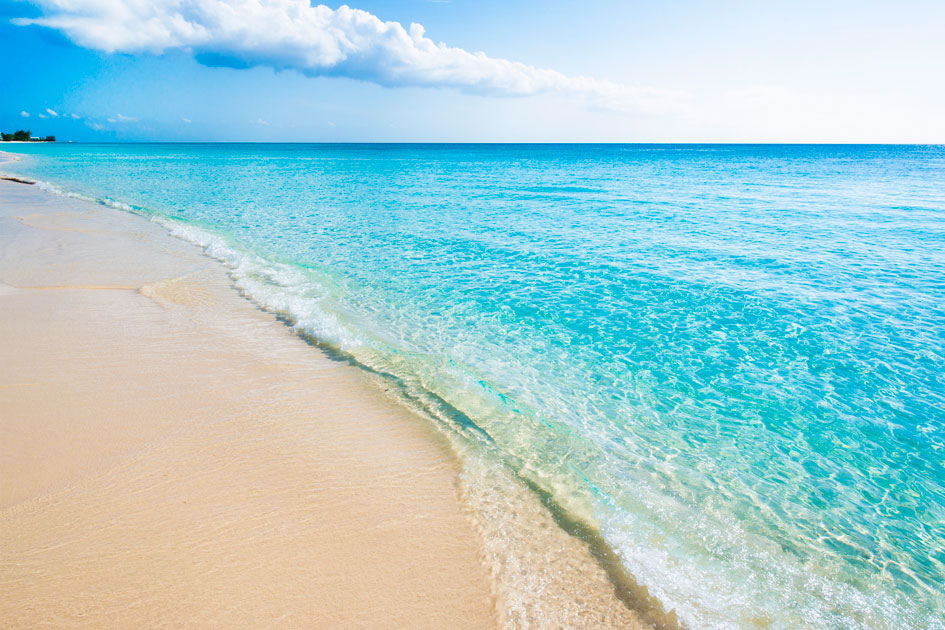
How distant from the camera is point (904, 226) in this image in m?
21.0

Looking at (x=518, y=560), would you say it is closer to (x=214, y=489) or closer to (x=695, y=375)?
(x=214, y=489)

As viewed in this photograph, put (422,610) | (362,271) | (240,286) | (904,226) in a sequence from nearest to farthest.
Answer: (422,610) → (240,286) → (362,271) → (904,226)

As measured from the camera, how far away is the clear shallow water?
14.4ft

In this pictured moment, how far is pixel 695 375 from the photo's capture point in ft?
25.7

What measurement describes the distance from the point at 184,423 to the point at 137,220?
20.8 metres

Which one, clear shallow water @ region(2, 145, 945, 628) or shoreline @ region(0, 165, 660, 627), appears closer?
shoreline @ region(0, 165, 660, 627)

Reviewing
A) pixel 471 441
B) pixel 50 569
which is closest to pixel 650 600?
pixel 471 441

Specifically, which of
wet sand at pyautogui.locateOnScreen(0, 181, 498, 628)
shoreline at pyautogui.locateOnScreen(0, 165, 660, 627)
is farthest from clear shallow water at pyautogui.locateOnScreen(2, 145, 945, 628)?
wet sand at pyautogui.locateOnScreen(0, 181, 498, 628)

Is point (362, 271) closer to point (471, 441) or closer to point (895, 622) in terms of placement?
point (471, 441)

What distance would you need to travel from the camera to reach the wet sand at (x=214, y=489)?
11.7ft

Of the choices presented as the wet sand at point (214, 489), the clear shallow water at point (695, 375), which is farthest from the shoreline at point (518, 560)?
the clear shallow water at point (695, 375)

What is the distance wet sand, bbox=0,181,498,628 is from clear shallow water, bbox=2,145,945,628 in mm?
1300

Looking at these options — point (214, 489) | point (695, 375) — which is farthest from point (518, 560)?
point (695, 375)

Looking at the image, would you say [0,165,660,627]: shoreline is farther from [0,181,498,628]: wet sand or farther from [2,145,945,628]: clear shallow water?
[2,145,945,628]: clear shallow water
